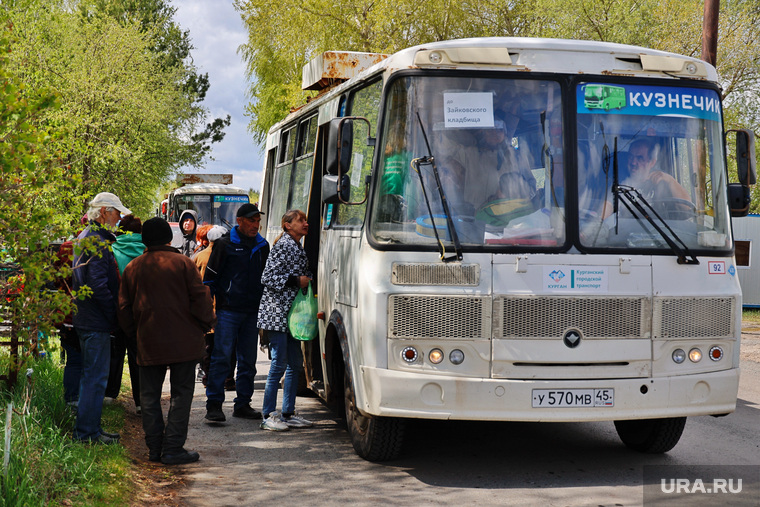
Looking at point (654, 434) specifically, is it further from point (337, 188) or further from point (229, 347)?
point (229, 347)

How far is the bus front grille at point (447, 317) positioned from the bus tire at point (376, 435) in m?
0.88

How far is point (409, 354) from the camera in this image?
6328mm

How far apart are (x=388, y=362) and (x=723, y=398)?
2.40 meters

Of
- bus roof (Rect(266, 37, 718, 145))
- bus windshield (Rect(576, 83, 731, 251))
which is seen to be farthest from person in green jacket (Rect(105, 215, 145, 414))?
bus windshield (Rect(576, 83, 731, 251))

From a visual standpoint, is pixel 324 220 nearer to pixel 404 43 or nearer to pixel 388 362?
pixel 388 362

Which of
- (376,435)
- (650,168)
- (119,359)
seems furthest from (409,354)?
(119,359)

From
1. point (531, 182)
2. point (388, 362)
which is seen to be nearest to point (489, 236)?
point (531, 182)

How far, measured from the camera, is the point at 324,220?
332 inches

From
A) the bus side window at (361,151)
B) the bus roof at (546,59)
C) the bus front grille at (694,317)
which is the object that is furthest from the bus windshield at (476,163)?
the bus front grille at (694,317)

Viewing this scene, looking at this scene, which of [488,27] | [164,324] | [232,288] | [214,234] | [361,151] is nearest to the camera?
[164,324]

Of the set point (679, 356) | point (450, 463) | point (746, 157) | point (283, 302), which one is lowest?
point (450, 463)

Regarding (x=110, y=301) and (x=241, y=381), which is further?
(x=241, y=381)

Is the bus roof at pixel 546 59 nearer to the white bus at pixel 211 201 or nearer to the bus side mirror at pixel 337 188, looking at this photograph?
the bus side mirror at pixel 337 188

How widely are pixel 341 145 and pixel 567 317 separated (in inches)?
78.8
